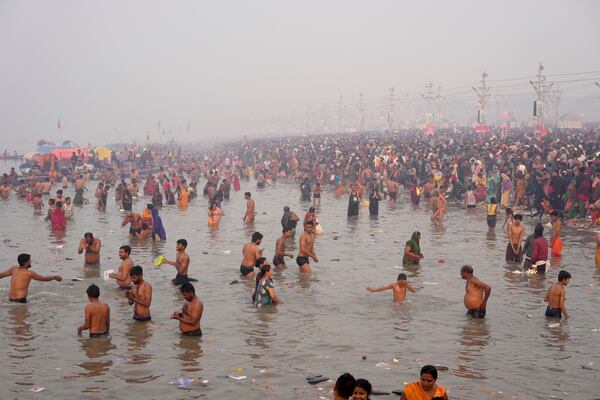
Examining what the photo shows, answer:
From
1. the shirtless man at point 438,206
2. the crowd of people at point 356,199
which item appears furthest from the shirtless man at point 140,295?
the shirtless man at point 438,206

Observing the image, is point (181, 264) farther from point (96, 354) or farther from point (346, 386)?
point (346, 386)

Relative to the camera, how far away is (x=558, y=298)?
12.0 m

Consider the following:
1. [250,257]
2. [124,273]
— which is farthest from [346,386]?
[250,257]

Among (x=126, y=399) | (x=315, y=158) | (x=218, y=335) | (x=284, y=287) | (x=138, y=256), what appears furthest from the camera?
(x=315, y=158)

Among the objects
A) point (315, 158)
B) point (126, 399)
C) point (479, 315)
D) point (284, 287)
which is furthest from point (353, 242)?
point (315, 158)

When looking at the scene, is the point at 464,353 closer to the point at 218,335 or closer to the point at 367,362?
the point at 367,362

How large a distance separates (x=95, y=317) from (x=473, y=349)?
549 centimetres

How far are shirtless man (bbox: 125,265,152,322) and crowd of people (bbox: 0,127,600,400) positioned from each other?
18 millimetres

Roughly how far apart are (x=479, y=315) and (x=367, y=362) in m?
2.86

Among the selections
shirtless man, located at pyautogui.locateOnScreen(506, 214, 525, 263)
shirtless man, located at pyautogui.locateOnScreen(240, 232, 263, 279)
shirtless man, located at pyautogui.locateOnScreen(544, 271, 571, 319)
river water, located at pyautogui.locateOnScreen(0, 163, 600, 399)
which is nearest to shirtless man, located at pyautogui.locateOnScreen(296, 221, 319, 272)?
river water, located at pyautogui.locateOnScreen(0, 163, 600, 399)

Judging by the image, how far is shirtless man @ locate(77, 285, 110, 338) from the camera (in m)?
10.8

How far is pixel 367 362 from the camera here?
10.3 m

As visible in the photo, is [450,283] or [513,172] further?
[513,172]

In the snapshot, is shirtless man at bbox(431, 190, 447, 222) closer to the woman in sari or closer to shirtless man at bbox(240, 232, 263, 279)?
shirtless man at bbox(240, 232, 263, 279)
